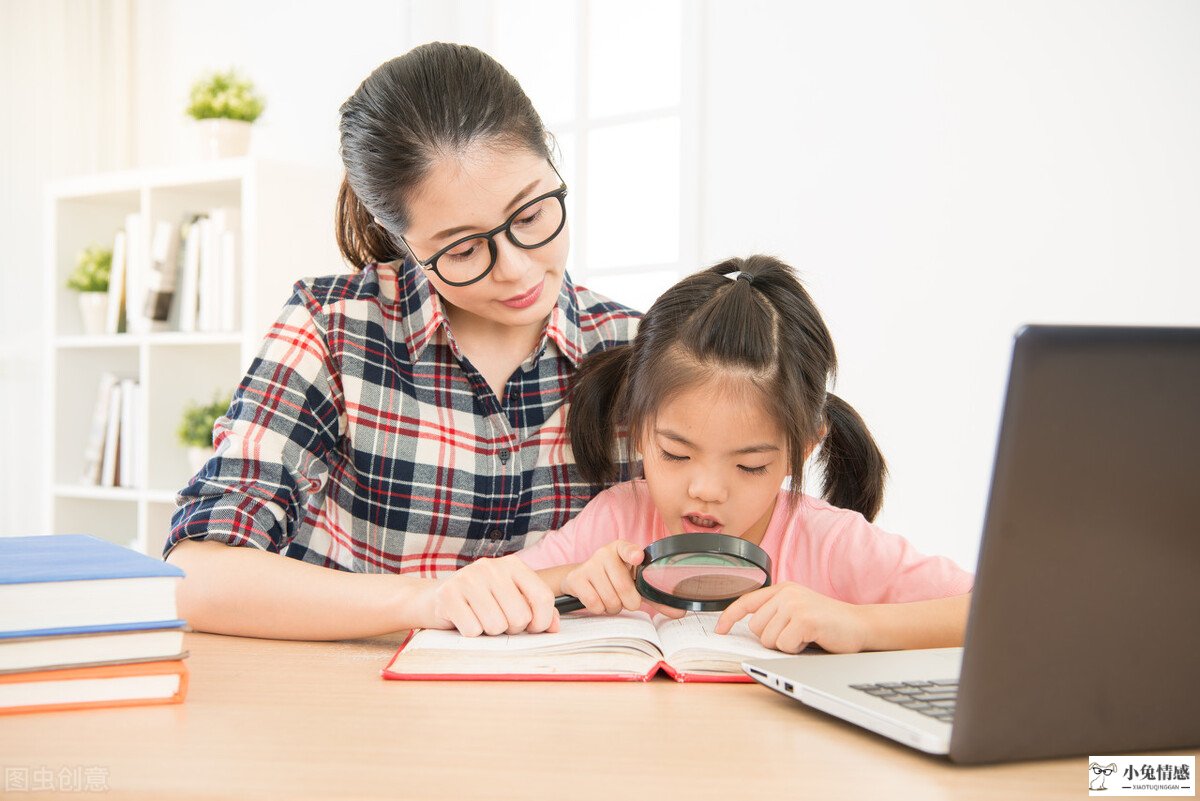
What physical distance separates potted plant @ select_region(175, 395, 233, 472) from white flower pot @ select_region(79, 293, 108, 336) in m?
0.58

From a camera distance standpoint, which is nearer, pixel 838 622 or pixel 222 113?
pixel 838 622

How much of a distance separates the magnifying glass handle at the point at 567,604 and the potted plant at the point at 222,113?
2.93 metres

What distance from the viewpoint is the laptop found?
677 millimetres

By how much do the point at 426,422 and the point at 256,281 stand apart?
202 cm

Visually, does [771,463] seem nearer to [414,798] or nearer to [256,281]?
[414,798]

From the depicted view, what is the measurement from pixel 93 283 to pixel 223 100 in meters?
0.88

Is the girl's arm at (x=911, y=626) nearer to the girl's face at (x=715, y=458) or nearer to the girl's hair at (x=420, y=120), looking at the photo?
the girl's face at (x=715, y=458)

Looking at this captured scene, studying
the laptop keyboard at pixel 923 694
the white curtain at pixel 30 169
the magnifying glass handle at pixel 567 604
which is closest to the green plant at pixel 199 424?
the white curtain at pixel 30 169

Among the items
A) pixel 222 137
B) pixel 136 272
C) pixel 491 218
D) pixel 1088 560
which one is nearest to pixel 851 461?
pixel 491 218

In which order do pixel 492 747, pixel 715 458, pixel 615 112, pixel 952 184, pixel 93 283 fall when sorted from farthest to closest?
pixel 93 283 < pixel 615 112 < pixel 952 184 < pixel 715 458 < pixel 492 747

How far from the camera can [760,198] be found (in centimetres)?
316

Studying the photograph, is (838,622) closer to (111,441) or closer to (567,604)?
(567,604)

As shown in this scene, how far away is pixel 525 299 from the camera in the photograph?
1.64 meters

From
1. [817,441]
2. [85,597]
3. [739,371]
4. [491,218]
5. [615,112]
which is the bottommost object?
[85,597]
